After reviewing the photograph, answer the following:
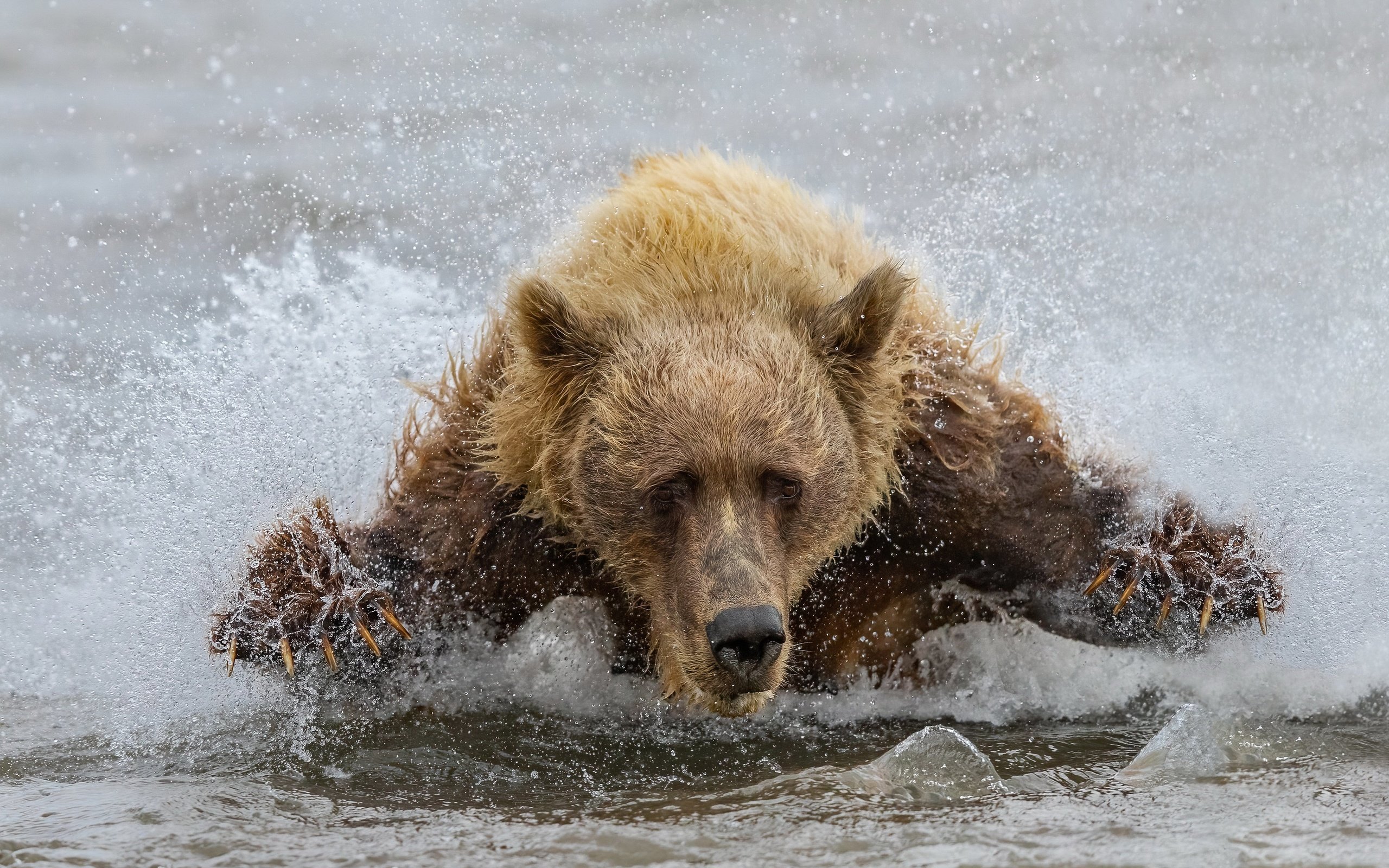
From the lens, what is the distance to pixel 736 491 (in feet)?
12.5

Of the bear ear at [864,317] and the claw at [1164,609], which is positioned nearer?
the bear ear at [864,317]

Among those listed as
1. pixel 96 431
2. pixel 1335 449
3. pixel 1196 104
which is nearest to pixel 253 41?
pixel 96 431

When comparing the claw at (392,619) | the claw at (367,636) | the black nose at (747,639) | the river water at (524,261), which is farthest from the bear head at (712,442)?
the claw at (367,636)

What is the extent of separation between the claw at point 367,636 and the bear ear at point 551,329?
3.65 ft

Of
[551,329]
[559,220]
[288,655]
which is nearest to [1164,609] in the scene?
[551,329]

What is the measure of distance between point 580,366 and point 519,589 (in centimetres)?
92

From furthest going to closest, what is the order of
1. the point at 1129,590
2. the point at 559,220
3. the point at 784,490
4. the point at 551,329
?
the point at 559,220 < the point at 1129,590 < the point at 551,329 < the point at 784,490

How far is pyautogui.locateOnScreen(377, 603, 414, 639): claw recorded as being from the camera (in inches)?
178

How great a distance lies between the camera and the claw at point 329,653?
4516 mm

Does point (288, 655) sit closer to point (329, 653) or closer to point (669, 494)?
point (329, 653)

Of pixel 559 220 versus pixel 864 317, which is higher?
pixel 559 220

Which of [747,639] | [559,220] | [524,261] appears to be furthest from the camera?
[559,220]

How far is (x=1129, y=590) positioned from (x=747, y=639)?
1685mm

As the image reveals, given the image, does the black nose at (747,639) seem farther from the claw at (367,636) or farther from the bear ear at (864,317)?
the claw at (367,636)
